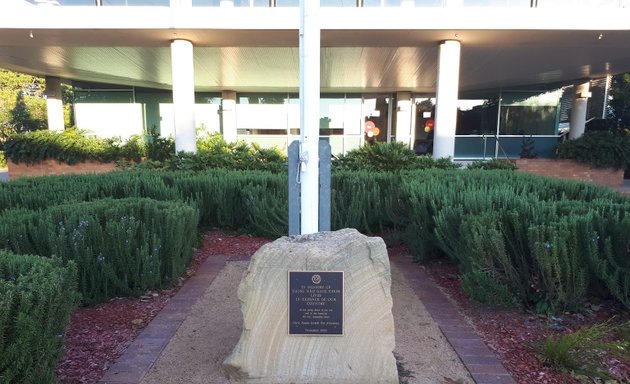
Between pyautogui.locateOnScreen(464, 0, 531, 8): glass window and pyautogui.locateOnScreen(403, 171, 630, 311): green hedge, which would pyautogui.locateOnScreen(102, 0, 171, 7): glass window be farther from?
pyautogui.locateOnScreen(403, 171, 630, 311): green hedge

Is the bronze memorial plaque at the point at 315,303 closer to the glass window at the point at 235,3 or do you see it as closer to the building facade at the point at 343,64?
the building facade at the point at 343,64

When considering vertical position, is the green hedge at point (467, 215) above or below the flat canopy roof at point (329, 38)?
below

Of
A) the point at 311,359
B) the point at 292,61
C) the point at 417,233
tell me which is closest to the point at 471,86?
the point at 292,61

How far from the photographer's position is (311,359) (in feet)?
8.58

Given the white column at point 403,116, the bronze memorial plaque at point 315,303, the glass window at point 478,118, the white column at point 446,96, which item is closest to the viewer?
the bronze memorial plaque at point 315,303

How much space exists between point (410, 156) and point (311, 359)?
7512mm

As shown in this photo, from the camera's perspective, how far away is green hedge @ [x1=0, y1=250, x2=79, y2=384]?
6.15 feet

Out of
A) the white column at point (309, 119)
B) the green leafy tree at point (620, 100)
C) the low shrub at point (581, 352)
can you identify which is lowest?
the low shrub at point (581, 352)

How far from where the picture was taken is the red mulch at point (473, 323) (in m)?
2.75

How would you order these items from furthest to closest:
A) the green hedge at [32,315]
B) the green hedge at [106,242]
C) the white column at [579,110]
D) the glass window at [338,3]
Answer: the white column at [579,110] → the glass window at [338,3] → the green hedge at [106,242] → the green hedge at [32,315]

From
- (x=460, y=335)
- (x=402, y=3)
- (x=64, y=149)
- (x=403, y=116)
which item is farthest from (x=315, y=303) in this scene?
(x=403, y=116)

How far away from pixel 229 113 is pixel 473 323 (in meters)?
16.7

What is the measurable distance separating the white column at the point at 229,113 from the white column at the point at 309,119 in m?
15.5

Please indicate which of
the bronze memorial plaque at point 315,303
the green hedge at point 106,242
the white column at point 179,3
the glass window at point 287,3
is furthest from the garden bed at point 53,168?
the bronze memorial plaque at point 315,303
